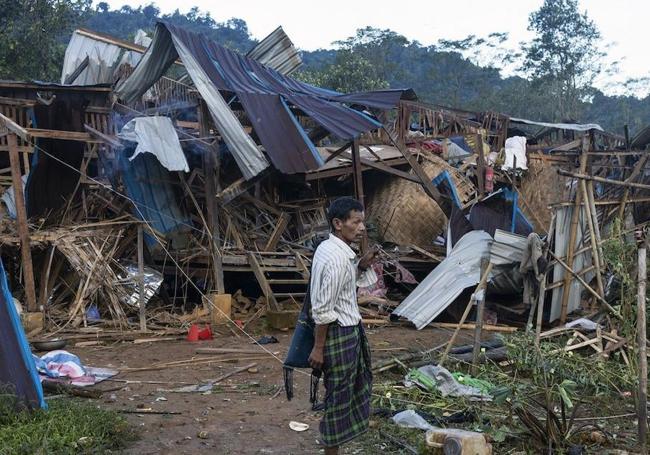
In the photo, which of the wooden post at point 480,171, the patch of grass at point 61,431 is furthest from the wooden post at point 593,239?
the wooden post at point 480,171

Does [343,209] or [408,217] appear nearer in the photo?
[343,209]

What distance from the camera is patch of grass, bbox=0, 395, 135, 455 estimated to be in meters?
4.23

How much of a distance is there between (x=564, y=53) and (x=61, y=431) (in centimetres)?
3872

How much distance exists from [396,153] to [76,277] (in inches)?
266

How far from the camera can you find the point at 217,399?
6.12 m

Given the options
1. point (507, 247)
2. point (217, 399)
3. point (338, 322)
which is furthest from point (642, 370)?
point (507, 247)

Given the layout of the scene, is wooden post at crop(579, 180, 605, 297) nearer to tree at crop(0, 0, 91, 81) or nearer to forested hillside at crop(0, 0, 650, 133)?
tree at crop(0, 0, 91, 81)

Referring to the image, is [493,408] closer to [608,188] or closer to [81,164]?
[608,188]

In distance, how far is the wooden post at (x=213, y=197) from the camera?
9.88 metres

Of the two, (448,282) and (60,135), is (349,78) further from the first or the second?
(60,135)

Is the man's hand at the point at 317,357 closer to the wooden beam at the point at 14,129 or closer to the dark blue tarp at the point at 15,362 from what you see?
the dark blue tarp at the point at 15,362

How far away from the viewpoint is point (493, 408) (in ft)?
18.0

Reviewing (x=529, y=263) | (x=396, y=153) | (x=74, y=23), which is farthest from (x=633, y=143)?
(x=74, y=23)

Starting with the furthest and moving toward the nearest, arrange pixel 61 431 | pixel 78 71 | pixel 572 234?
pixel 78 71
pixel 572 234
pixel 61 431
